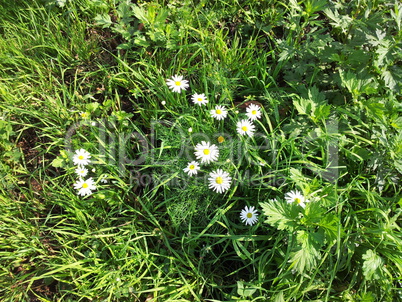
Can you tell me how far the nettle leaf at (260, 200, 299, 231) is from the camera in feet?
4.87

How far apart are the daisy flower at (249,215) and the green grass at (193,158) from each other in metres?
0.03

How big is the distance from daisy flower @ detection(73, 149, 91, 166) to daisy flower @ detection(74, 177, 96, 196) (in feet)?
0.36

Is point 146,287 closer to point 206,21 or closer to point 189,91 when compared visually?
point 189,91

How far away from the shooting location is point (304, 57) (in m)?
2.05

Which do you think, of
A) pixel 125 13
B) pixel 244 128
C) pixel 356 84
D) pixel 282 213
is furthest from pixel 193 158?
pixel 125 13

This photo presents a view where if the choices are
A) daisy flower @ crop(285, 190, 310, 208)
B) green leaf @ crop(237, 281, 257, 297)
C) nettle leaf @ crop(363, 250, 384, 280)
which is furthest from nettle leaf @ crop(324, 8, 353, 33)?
green leaf @ crop(237, 281, 257, 297)

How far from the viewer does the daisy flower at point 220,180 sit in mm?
1742

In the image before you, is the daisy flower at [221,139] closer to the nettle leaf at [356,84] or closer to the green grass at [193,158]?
the green grass at [193,158]

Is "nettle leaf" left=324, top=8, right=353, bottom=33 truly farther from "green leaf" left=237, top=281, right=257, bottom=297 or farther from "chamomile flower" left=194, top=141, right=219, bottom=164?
"green leaf" left=237, top=281, right=257, bottom=297

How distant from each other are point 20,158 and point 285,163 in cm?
177

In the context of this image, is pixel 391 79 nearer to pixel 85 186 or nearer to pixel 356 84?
pixel 356 84

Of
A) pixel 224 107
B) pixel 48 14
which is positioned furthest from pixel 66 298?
pixel 48 14

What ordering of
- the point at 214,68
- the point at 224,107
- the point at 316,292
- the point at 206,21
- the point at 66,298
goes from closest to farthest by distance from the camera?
the point at 316,292
the point at 66,298
the point at 224,107
the point at 214,68
the point at 206,21

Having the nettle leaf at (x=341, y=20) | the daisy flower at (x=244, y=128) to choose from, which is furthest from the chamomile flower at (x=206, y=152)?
the nettle leaf at (x=341, y=20)
